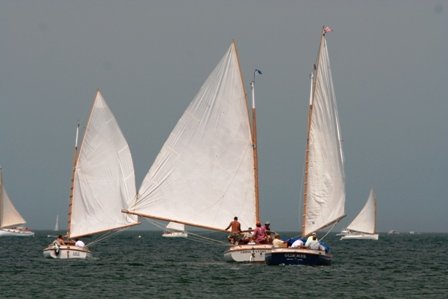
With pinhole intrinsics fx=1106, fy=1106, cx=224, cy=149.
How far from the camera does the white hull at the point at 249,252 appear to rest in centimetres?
6688

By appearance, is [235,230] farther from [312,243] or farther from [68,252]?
[68,252]

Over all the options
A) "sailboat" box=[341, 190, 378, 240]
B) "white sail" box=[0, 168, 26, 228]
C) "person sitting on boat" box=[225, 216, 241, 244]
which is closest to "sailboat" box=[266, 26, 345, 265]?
"person sitting on boat" box=[225, 216, 241, 244]

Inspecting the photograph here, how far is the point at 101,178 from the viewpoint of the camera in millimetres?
85500

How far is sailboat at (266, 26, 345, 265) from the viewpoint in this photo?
66875 mm

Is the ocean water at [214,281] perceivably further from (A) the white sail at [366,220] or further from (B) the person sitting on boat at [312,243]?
(A) the white sail at [366,220]

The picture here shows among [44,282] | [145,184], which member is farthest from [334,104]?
[44,282]

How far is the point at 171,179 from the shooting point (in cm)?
6800

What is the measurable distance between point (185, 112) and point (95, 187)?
19687 millimetres

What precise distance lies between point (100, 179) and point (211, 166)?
60.9ft

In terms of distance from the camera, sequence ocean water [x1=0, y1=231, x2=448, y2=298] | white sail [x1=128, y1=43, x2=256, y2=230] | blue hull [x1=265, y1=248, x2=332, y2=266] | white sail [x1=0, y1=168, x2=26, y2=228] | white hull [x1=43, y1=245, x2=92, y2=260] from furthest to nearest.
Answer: white sail [x1=0, y1=168, x2=26, y2=228], white hull [x1=43, y1=245, x2=92, y2=260], white sail [x1=128, y1=43, x2=256, y2=230], blue hull [x1=265, y1=248, x2=332, y2=266], ocean water [x1=0, y1=231, x2=448, y2=298]

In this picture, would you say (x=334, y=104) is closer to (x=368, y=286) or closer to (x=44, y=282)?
(x=368, y=286)

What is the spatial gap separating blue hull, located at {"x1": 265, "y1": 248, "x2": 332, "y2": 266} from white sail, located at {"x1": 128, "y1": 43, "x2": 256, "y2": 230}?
4161 millimetres

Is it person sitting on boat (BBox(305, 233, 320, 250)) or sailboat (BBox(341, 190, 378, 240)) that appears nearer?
person sitting on boat (BBox(305, 233, 320, 250))

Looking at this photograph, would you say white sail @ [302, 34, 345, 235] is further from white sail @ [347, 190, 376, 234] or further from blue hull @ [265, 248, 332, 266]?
white sail @ [347, 190, 376, 234]
